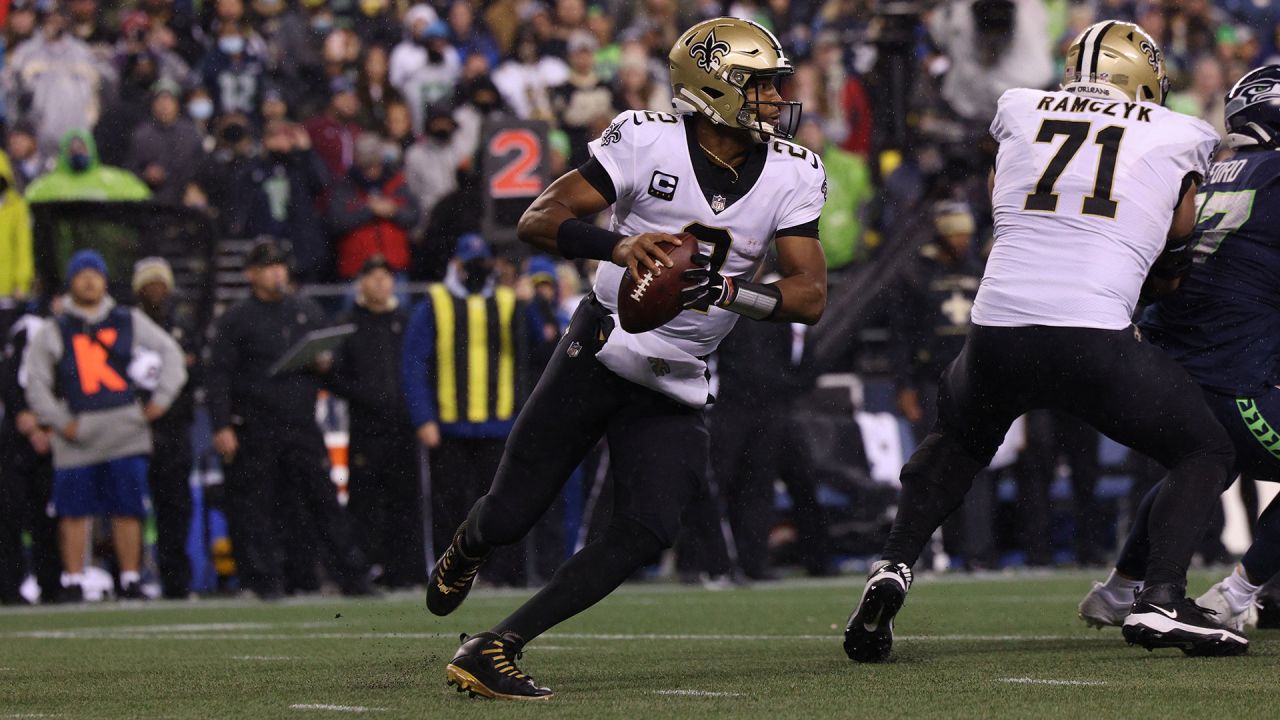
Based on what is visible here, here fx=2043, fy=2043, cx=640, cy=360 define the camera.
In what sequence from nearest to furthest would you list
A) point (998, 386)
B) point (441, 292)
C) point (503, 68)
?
1. point (998, 386)
2. point (441, 292)
3. point (503, 68)

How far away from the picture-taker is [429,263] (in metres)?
14.6

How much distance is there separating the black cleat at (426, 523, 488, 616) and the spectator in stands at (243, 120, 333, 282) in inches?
334

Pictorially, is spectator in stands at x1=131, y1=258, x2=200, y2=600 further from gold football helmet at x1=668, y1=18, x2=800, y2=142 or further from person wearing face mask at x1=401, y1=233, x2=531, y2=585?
gold football helmet at x1=668, y1=18, x2=800, y2=142

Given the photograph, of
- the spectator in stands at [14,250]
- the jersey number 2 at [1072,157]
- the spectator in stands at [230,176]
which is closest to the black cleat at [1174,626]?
the jersey number 2 at [1072,157]

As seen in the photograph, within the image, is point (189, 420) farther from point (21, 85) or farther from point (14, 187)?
point (21, 85)

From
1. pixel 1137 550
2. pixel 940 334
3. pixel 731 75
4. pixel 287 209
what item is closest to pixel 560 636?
pixel 1137 550

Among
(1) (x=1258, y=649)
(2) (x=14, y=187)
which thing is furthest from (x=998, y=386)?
(2) (x=14, y=187)

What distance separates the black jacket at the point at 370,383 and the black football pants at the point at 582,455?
5.85 metres

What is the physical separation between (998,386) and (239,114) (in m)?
10.2

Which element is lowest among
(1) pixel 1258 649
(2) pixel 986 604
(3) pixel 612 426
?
(2) pixel 986 604

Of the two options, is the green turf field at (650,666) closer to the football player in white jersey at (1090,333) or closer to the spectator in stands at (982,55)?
the football player in white jersey at (1090,333)

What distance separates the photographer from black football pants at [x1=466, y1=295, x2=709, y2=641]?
565 centimetres

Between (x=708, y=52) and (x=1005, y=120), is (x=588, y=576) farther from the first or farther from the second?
(x=1005, y=120)

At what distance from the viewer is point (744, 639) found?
25.5ft
